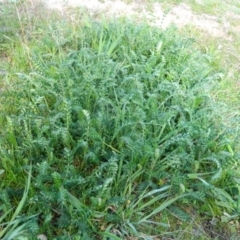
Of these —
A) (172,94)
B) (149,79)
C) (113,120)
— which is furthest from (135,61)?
(113,120)

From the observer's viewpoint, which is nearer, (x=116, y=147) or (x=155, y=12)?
(x=116, y=147)

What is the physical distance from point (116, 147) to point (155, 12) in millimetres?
2029

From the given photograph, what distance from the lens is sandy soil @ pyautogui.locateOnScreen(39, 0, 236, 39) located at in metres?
3.55

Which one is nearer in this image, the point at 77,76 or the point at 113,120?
the point at 113,120

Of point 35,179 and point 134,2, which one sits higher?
point 134,2

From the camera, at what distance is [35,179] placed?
1867 mm

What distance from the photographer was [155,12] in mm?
3705

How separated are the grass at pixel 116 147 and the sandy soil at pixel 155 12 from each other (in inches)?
34.5

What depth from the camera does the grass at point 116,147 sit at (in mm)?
1838

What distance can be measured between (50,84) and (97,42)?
0.73 m

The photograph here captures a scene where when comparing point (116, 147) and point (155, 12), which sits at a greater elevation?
point (155, 12)

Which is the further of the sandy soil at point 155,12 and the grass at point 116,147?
the sandy soil at point 155,12

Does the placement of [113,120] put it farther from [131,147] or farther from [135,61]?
[135,61]

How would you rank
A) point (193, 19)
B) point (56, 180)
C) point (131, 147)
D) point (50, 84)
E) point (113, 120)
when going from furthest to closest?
point (193, 19) < point (50, 84) < point (113, 120) < point (131, 147) < point (56, 180)
